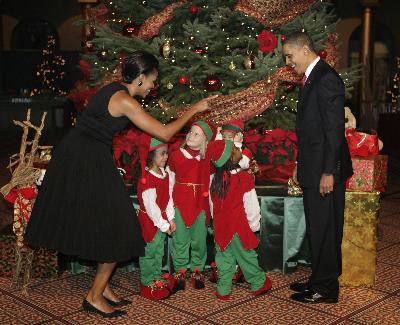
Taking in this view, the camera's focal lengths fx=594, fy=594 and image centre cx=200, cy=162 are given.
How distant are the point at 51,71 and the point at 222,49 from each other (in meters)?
13.7

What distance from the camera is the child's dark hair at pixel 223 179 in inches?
162

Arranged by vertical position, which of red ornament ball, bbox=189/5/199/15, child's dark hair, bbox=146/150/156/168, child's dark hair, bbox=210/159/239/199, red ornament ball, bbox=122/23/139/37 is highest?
red ornament ball, bbox=189/5/199/15

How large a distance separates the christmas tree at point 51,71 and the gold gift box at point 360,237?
559 inches

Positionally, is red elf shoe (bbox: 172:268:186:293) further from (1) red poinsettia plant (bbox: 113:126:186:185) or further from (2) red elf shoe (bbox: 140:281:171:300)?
(1) red poinsettia plant (bbox: 113:126:186:185)

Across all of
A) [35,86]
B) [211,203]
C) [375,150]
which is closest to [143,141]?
[211,203]

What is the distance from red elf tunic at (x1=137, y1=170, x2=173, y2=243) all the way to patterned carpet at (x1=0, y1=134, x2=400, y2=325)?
19.2 inches

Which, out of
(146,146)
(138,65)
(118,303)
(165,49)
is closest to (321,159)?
(146,146)

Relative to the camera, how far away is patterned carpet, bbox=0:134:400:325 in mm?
3805

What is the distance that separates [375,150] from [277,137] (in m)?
0.83

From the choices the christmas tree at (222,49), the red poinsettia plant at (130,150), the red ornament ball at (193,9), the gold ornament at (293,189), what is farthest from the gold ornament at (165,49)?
the gold ornament at (293,189)

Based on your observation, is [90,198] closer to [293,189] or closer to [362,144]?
[293,189]

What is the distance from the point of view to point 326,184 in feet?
12.5

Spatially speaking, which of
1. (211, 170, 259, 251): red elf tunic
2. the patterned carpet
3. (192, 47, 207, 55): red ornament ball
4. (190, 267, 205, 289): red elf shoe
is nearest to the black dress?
the patterned carpet

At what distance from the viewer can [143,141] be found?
423 cm
